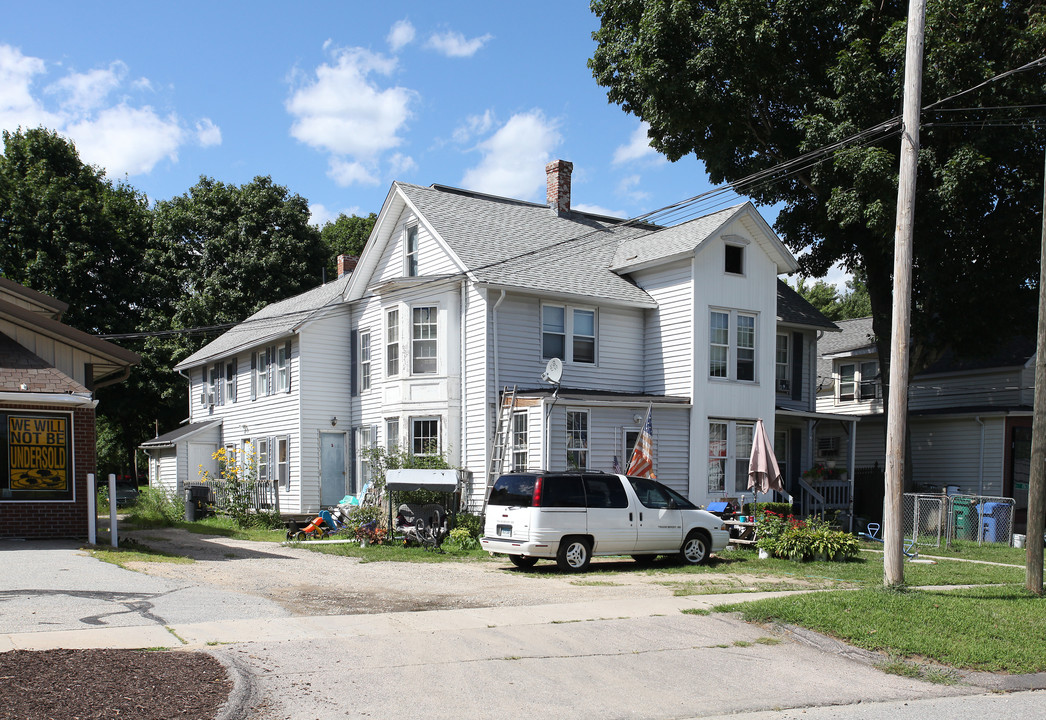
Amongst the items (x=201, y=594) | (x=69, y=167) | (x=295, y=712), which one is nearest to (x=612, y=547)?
(x=201, y=594)

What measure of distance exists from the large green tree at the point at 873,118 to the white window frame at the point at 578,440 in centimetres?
836

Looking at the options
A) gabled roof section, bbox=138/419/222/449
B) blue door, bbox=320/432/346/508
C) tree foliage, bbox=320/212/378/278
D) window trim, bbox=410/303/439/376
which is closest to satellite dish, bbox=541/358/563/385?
Answer: window trim, bbox=410/303/439/376

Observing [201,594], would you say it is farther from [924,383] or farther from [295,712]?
[924,383]

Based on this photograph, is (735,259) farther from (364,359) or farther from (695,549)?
(364,359)

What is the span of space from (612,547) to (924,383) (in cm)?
2069

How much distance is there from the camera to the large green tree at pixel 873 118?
22.9m

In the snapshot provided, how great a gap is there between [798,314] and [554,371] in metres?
10.0

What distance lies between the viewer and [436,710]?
7312mm

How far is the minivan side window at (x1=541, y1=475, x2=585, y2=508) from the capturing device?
1566 cm

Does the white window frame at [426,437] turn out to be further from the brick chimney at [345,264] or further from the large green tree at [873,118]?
the brick chimney at [345,264]

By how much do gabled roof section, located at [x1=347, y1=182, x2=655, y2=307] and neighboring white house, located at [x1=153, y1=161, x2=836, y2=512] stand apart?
6cm

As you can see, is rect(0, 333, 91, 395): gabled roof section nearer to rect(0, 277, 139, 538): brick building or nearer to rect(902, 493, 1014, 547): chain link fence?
rect(0, 277, 139, 538): brick building

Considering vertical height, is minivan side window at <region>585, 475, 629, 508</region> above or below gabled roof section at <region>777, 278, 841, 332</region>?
below

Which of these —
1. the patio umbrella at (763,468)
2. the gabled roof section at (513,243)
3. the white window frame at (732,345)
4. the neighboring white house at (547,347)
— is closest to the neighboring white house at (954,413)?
the neighboring white house at (547,347)
